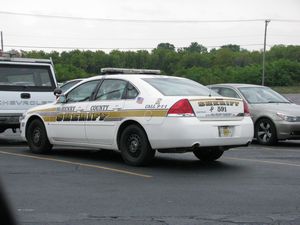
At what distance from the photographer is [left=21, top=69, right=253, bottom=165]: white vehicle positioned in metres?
8.05

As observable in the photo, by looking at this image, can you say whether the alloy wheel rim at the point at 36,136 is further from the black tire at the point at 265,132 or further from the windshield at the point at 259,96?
the windshield at the point at 259,96

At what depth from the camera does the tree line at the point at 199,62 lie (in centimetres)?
6819

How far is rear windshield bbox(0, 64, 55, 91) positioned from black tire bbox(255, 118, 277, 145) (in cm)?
498

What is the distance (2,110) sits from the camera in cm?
1212

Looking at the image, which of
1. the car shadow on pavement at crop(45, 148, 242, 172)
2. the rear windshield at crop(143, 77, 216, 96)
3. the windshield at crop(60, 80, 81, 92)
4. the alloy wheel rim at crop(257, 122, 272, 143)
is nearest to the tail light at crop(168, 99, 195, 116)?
the rear windshield at crop(143, 77, 216, 96)

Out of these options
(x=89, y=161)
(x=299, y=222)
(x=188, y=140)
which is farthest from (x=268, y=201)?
(x=89, y=161)

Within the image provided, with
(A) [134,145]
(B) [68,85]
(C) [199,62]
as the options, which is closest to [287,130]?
(A) [134,145]

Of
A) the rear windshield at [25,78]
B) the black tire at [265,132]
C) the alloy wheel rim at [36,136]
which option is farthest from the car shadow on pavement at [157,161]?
the black tire at [265,132]

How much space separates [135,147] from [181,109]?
1.09 m

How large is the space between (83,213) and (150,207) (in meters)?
0.72

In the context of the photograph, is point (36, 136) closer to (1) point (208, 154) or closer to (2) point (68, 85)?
(1) point (208, 154)

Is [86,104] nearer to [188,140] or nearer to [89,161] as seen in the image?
[89,161]

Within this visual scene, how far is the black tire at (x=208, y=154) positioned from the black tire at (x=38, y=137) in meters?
2.90

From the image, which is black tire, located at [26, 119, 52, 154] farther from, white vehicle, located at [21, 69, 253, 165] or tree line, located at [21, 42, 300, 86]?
tree line, located at [21, 42, 300, 86]
